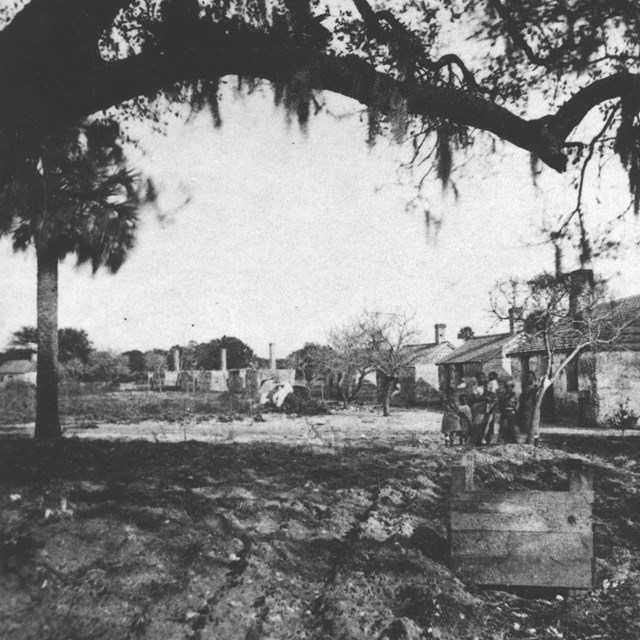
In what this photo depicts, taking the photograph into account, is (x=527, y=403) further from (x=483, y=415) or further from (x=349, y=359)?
(x=349, y=359)

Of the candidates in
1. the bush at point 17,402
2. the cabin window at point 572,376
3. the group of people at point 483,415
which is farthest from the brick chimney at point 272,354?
the group of people at point 483,415

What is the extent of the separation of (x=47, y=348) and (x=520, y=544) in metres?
10.6


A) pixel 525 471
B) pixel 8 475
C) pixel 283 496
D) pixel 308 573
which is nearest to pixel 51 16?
pixel 308 573

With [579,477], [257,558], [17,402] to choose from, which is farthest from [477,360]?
[257,558]

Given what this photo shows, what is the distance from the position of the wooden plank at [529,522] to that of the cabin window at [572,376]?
1635cm

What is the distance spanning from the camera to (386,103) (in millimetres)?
3025

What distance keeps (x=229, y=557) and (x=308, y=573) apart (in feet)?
2.15

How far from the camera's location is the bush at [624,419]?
14.2 m

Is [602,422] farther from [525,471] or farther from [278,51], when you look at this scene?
[278,51]

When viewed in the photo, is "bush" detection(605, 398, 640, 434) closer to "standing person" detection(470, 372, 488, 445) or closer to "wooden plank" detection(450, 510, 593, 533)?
"standing person" detection(470, 372, 488, 445)

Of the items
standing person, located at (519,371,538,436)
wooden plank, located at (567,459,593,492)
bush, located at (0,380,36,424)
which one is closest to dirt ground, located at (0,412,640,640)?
wooden plank, located at (567,459,593,492)

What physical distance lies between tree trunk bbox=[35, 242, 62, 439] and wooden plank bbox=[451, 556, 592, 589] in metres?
9.96

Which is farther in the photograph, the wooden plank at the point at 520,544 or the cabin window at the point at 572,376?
the cabin window at the point at 572,376

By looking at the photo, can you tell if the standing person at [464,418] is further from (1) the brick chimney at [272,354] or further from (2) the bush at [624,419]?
(1) the brick chimney at [272,354]
